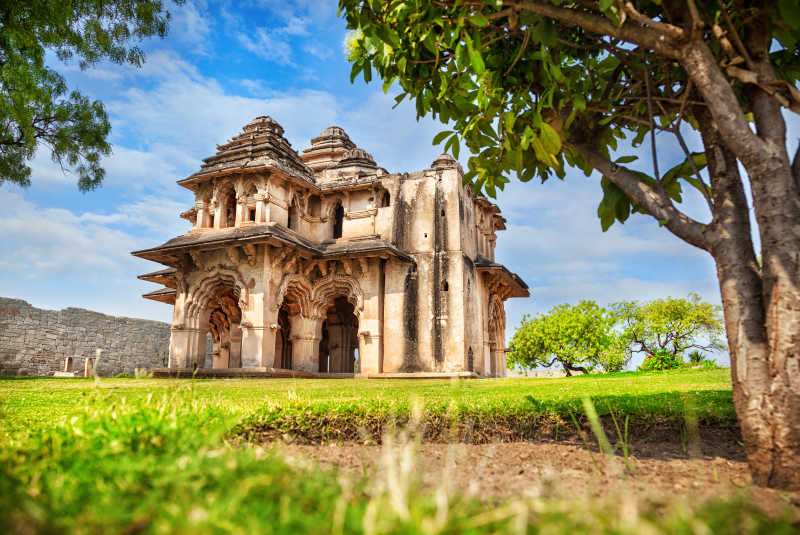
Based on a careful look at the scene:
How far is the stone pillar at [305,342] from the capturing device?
62.2 ft

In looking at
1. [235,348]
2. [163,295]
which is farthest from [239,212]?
[163,295]

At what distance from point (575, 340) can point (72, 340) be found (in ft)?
85.7

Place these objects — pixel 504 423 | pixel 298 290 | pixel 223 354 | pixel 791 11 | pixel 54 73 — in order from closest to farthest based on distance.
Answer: pixel 791 11, pixel 504 423, pixel 54 73, pixel 298 290, pixel 223 354

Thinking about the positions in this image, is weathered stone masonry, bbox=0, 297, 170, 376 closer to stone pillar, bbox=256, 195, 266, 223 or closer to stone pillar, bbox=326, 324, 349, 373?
stone pillar, bbox=326, 324, 349, 373

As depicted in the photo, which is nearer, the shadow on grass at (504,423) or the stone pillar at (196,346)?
the shadow on grass at (504,423)

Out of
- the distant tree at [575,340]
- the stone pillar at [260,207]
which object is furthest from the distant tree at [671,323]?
the stone pillar at [260,207]

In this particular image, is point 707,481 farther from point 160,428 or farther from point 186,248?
point 186,248

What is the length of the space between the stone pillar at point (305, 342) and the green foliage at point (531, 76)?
15341mm

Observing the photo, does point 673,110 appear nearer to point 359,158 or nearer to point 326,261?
point 326,261

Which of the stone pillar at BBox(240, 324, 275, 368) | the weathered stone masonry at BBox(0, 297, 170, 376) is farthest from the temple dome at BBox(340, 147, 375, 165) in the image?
the weathered stone masonry at BBox(0, 297, 170, 376)

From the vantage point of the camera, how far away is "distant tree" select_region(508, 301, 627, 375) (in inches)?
1248

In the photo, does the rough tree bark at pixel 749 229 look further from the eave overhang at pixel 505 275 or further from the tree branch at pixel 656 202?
the eave overhang at pixel 505 275

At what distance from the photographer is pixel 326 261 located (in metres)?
19.7

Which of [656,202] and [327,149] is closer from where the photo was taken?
[656,202]
